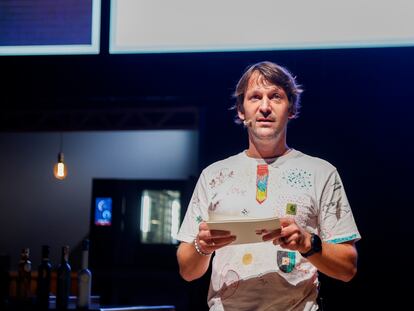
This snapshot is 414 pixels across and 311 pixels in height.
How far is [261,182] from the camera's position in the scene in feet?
5.95

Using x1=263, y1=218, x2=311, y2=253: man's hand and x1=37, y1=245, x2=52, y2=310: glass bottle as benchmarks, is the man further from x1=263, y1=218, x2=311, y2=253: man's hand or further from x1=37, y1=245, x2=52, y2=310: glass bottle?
x1=37, y1=245, x2=52, y2=310: glass bottle

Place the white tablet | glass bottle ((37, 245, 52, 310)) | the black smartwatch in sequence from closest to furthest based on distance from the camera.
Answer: the white tablet < the black smartwatch < glass bottle ((37, 245, 52, 310))

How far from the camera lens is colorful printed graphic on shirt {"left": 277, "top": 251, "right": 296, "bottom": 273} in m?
1.70

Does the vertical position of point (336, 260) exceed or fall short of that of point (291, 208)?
it falls short

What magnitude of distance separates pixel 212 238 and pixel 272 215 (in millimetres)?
244

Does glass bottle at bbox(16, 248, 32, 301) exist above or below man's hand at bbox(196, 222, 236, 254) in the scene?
below

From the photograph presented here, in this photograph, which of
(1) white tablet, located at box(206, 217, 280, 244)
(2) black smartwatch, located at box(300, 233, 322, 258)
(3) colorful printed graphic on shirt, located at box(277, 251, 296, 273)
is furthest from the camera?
(3) colorful printed graphic on shirt, located at box(277, 251, 296, 273)

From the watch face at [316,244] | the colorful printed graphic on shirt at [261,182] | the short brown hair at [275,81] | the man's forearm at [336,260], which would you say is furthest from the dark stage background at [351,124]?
the watch face at [316,244]

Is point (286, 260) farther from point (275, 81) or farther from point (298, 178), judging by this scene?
point (275, 81)

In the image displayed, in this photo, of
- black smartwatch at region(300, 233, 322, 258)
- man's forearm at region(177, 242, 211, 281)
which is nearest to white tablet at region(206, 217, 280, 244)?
black smartwatch at region(300, 233, 322, 258)

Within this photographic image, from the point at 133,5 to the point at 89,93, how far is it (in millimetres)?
554

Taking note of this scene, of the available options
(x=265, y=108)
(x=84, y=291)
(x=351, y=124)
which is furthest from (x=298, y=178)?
(x=351, y=124)

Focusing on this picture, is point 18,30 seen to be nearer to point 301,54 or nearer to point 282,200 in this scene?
point 301,54

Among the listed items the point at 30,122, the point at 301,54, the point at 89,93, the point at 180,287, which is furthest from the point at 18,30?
the point at 30,122
